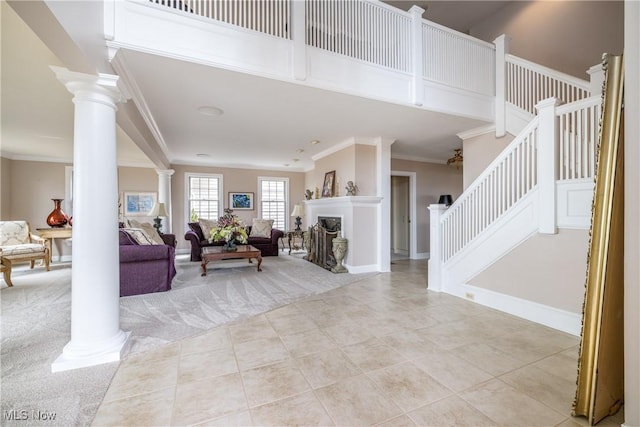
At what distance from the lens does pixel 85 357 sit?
6.72ft

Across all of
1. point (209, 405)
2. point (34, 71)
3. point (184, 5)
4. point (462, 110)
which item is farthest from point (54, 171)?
point (462, 110)

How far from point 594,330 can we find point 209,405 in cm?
214

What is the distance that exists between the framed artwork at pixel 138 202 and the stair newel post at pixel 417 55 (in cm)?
703

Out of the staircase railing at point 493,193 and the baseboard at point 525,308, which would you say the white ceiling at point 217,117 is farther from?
the baseboard at point 525,308

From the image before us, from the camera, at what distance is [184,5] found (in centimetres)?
268

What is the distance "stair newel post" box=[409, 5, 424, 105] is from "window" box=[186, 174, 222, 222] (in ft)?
20.0

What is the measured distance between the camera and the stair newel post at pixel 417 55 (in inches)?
145

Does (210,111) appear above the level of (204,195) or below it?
above

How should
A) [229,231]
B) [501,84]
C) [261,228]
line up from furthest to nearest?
1. [261,228]
2. [229,231]
3. [501,84]

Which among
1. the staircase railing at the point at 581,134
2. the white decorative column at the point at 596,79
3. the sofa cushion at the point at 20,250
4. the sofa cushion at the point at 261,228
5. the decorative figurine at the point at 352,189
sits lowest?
the sofa cushion at the point at 20,250

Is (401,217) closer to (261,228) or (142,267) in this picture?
(261,228)

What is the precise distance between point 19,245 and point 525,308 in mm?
7780

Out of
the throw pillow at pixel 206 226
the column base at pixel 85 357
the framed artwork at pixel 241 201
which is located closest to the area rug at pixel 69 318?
the column base at pixel 85 357

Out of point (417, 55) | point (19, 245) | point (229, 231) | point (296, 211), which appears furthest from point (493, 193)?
point (19, 245)
